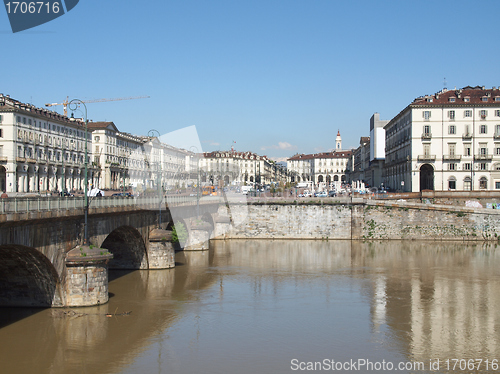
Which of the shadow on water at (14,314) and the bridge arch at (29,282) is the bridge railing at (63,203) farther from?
the shadow on water at (14,314)

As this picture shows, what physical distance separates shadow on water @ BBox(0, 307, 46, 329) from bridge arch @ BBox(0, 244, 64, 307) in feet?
0.84

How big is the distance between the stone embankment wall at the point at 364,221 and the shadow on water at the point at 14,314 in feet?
137

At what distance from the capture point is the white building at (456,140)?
254ft

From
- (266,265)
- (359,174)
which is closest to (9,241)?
(266,265)

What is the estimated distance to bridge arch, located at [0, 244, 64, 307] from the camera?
24.4 metres

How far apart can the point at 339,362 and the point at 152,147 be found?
8603 cm

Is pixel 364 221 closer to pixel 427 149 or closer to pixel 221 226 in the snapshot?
pixel 221 226

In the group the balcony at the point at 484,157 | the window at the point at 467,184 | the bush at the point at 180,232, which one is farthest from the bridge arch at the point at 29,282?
the balcony at the point at 484,157

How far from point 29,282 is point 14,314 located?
64.5 inches

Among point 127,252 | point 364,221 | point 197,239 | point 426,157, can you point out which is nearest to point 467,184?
point 426,157

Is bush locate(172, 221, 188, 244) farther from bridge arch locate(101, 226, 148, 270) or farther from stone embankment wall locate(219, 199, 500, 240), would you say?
stone embankment wall locate(219, 199, 500, 240)

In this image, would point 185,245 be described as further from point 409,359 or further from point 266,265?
point 409,359

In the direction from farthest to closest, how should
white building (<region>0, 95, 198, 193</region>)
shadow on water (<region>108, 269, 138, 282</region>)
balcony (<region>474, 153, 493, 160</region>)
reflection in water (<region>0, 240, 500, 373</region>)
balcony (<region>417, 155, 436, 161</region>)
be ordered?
1. balcony (<region>417, 155, 436, 161</region>)
2. balcony (<region>474, 153, 493, 160</region>)
3. white building (<region>0, 95, 198, 193</region>)
4. shadow on water (<region>108, 269, 138, 282</region>)
5. reflection in water (<region>0, 240, 500, 373</region>)

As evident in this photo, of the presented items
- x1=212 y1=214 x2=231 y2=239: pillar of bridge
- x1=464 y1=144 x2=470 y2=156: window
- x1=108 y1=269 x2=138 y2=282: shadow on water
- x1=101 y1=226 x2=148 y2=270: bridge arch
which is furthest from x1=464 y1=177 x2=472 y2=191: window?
x1=108 y1=269 x2=138 y2=282: shadow on water
